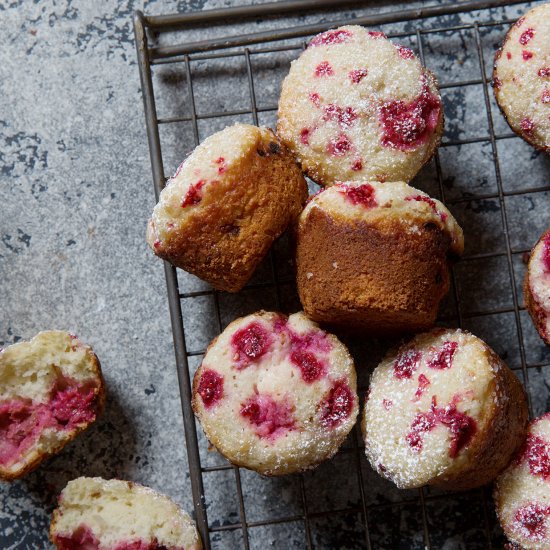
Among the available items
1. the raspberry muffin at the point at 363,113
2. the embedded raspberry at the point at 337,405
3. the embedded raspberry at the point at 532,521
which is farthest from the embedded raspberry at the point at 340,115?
the embedded raspberry at the point at 532,521

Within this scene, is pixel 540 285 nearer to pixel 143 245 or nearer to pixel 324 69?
pixel 324 69

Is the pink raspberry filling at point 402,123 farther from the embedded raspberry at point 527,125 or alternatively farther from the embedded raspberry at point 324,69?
the embedded raspberry at point 527,125

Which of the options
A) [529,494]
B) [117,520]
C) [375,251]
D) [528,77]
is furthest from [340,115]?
[117,520]

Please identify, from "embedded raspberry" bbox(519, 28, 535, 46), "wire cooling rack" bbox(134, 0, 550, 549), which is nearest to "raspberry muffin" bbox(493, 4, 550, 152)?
"embedded raspberry" bbox(519, 28, 535, 46)

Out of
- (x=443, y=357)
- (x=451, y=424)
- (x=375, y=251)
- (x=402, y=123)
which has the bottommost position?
(x=451, y=424)

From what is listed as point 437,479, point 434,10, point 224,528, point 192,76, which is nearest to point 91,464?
point 224,528

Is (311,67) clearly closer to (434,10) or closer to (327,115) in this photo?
(327,115)

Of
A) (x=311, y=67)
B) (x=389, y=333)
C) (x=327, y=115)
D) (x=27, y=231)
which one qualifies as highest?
(x=311, y=67)
